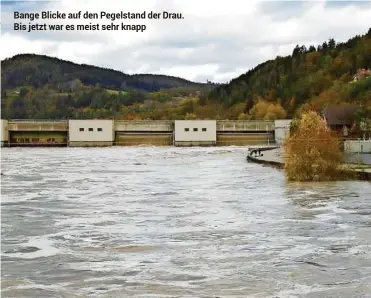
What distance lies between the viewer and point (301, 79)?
144 metres

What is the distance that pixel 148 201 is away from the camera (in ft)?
70.8

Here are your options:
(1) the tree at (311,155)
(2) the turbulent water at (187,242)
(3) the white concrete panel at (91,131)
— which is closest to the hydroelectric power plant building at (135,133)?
(3) the white concrete panel at (91,131)

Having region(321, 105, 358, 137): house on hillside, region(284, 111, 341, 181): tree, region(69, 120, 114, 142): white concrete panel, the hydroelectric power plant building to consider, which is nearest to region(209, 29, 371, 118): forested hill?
the hydroelectric power plant building

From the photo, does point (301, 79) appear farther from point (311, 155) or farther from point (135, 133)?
point (311, 155)

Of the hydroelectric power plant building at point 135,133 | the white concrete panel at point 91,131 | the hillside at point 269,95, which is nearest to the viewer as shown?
the white concrete panel at point 91,131

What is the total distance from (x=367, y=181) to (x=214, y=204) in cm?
925

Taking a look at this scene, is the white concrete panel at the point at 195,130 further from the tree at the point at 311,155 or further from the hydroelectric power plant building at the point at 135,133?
the tree at the point at 311,155

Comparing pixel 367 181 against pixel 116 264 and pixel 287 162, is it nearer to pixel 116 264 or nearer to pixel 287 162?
pixel 287 162

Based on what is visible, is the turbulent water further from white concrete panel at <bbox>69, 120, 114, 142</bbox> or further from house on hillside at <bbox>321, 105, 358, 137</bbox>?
white concrete panel at <bbox>69, 120, 114, 142</bbox>

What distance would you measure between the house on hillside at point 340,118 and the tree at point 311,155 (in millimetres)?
49179

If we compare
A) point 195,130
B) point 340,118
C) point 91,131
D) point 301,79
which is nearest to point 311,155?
point 340,118

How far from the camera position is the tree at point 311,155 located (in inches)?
1118

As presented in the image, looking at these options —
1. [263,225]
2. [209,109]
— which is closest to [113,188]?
[263,225]

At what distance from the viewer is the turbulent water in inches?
399
